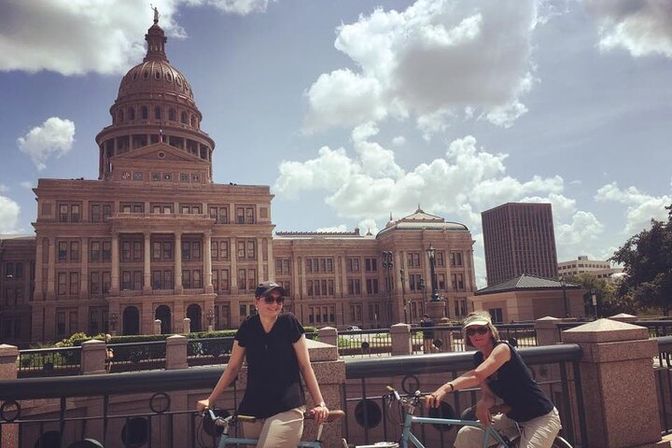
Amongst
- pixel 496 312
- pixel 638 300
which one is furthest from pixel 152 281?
pixel 638 300

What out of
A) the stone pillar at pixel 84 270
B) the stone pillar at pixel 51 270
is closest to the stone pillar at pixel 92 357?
the stone pillar at pixel 84 270

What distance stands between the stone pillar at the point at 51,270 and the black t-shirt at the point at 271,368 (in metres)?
69.0

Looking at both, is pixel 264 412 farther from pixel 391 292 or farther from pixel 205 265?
pixel 391 292

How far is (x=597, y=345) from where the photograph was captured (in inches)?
264

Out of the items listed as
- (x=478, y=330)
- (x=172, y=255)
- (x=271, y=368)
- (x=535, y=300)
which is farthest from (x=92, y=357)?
(x=172, y=255)

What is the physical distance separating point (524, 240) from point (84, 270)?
145995mm

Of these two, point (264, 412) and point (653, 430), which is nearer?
point (264, 412)

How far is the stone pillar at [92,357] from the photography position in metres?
21.3

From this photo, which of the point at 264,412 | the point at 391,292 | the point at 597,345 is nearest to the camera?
the point at 264,412

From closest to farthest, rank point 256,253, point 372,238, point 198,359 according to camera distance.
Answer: point 198,359, point 256,253, point 372,238

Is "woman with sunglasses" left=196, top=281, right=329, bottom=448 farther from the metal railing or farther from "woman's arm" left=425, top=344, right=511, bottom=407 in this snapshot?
the metal railing

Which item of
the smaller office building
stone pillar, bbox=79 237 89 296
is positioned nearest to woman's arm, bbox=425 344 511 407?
the smaller office building

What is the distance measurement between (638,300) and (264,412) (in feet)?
178

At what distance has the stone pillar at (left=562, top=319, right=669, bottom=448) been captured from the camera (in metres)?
6.68
